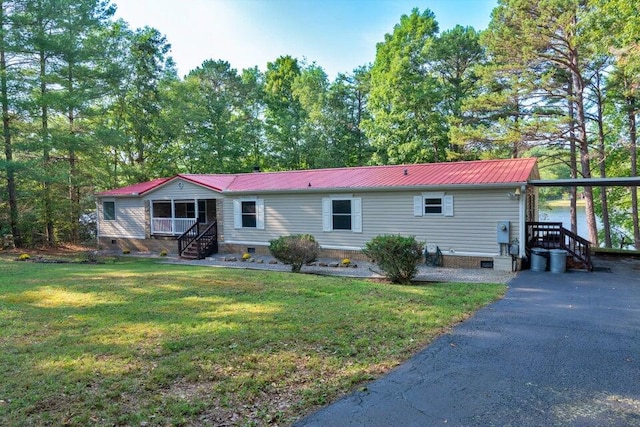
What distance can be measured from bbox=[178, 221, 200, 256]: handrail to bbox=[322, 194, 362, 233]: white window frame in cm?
545

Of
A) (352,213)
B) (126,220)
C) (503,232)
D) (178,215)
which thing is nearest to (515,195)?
(503,232)

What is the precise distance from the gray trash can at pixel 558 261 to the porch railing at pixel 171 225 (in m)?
13.0

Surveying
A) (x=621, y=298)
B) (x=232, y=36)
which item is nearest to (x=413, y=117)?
(x=232, y=36)

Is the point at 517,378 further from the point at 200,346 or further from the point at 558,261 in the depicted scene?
the point at 558,261

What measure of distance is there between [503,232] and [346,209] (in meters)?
5.02

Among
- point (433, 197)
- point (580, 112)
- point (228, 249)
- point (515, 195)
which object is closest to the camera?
point (515, 195)

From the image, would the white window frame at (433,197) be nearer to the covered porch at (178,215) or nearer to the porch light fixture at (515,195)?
the porch light fixture at (515,195)

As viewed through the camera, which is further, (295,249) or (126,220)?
(126,220)

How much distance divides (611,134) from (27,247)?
2831 centimetres

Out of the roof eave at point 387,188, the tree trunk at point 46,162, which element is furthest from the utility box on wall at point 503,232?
the tree trunk at point 46,162

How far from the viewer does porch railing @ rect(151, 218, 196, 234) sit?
16969mm

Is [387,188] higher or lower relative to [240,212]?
higher

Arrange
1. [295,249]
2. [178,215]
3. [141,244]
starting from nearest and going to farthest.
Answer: [295,249] → [141,244] → [178,215]

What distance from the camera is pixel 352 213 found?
1340 centimetres
